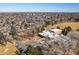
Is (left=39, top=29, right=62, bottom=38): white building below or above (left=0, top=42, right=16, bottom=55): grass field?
above

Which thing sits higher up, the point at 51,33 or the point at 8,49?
the point at 51,33

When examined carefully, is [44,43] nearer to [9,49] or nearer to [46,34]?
[46,34]

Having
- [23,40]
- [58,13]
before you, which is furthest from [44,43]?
[58,13]

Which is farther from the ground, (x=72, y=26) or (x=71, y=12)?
(x=71, y=12)

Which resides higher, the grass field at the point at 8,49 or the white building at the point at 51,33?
the white building at the point at 51,33

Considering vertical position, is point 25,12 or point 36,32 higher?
point 25,12
